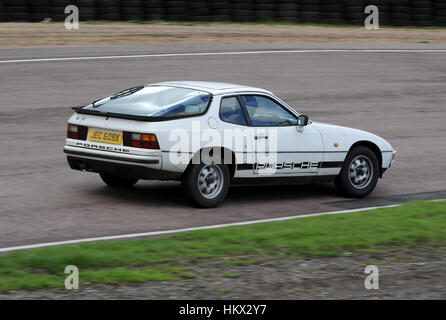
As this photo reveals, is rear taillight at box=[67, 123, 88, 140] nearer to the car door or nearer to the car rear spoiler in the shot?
the car rear spoiler

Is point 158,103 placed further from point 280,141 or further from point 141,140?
point 280,141

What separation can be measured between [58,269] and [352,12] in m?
25.8

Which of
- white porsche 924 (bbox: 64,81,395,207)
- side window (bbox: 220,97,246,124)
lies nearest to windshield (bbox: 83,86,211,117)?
white porsche 924 (bbox: 64,81,395,207)

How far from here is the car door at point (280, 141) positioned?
1049 centimetres

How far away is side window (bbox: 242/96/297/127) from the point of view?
1055 centimetres

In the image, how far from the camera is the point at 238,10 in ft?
98.4

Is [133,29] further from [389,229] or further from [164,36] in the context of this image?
[389,229]

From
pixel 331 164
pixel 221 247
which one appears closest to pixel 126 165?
pixel 221 247

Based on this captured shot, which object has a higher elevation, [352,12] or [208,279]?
[352,12]

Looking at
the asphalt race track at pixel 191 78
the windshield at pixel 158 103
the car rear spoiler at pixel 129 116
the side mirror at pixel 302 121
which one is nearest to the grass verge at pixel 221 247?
the asphalt race track at pixel 191 78

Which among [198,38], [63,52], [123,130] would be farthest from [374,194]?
[198,38]

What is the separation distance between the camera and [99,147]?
9.91 meters

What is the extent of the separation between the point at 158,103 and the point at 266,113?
1.48 m

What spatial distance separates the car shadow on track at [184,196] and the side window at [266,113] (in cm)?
104
